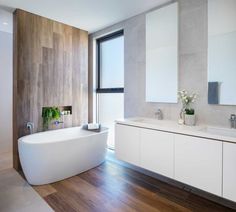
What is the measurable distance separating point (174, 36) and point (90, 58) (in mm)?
2156

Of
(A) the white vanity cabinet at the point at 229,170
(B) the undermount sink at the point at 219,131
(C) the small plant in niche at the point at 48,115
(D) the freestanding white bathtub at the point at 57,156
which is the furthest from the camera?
(C) the small plant in niche at the point at 48,115

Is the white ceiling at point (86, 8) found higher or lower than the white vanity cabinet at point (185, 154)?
higher

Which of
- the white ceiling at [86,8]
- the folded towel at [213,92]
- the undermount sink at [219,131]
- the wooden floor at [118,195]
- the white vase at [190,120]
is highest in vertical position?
the white ceiling at [86,8]

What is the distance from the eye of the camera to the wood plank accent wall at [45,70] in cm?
293

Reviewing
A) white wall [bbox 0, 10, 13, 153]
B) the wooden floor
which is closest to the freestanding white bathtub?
the wooden floor

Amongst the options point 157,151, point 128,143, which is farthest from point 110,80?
point 157,151

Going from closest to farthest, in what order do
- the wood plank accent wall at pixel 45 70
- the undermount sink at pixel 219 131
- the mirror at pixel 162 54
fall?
the undermount sink at pixel 219 131, the mirror at pixel 162 54, the wood plank accent wall at pixel 45 70

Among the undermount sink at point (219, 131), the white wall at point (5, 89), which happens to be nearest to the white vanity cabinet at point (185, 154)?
the undermount sink at point (219, 131)

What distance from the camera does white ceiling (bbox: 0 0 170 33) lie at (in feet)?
8.71

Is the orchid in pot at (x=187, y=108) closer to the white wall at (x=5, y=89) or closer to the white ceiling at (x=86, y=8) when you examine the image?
the white ceiling at (x=86, y=8)

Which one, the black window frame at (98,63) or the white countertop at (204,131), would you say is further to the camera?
the black window frame at (98,63)

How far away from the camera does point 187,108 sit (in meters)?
2.44

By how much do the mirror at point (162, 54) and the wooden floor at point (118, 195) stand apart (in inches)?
49.3

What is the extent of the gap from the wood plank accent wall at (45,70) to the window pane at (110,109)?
1.20 feet
